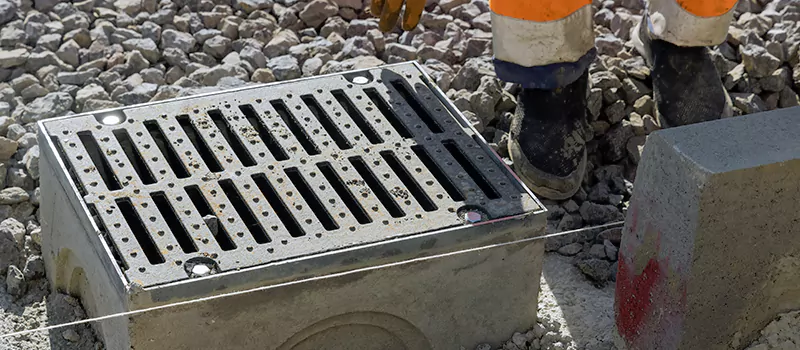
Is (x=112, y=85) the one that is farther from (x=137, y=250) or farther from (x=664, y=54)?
(x=664, y=54)

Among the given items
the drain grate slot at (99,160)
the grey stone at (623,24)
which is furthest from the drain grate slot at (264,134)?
the grey stone at (623,24)

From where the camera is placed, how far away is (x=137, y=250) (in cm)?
240

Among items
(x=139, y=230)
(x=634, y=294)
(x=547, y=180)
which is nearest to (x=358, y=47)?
(x=547, y=180)

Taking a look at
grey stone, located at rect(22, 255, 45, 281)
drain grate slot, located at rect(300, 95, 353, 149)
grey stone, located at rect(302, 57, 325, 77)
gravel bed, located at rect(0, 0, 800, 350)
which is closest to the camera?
drain grate slot, located at rect(300, 95, 353, 149)

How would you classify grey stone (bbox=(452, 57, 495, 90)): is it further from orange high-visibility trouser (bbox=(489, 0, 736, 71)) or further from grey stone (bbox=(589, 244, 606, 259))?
grey stone (bbox=(589, 244, 606, 259))

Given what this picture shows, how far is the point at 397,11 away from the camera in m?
3.14

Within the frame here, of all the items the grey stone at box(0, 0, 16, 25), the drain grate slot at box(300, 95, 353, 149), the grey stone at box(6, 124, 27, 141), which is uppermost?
the drain grate slot at box(300, 95, 353, 149)

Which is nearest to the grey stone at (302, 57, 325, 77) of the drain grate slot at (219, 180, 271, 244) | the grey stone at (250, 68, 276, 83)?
the grey stone at (250, 68, 276, 83)

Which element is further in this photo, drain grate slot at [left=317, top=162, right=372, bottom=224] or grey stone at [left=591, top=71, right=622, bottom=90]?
grey stone at [left=591, top=71, right=622, bottom=90]

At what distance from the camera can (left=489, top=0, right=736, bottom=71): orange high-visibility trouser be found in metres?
2.96

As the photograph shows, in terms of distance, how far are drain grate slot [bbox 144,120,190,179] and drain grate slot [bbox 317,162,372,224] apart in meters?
0.30

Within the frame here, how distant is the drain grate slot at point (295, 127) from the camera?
9.05 ft

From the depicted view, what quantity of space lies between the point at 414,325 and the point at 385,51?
1.30 metres

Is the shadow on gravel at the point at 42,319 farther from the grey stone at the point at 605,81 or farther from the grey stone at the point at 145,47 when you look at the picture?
the grey stone at the point at 605,81
